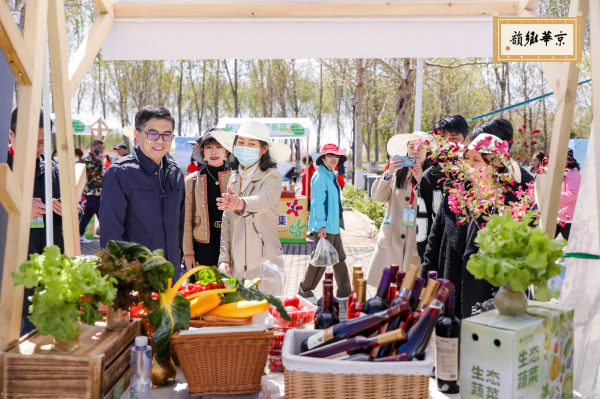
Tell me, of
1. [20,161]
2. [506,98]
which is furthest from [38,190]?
[506,98]

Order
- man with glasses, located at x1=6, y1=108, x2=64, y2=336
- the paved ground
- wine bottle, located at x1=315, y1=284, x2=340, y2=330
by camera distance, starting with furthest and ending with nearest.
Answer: the paved ground < man with glasses, located at x1=6, y1=108, x2=64, y2=336 < wine bottle, located at x1=315, y1=284, x2=340, y2=330

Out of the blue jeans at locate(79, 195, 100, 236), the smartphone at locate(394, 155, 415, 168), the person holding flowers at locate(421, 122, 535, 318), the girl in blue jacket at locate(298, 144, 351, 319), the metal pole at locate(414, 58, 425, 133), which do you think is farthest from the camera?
the blue jeans at locate(79, 195, 100, 236)

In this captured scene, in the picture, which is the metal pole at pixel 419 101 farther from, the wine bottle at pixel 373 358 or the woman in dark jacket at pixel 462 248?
the wine bottle at pixel 373 358

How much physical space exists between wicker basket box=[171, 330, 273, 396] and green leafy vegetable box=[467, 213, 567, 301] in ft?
2.52

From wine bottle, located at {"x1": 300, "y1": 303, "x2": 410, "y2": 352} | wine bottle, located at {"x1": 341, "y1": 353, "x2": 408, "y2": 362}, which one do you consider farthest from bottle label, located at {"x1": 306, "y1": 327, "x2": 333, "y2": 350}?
wine bottle, located at {"x1": 341, "y1": 353, "x2": 408, "y2": 362}

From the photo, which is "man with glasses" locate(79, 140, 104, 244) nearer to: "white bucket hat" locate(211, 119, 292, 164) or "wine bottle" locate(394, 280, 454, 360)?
"white bucket hat" locate(211, 119, 292, 164)

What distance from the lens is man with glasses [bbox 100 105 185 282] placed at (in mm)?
3090

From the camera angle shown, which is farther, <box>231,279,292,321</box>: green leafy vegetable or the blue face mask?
the blue face mask

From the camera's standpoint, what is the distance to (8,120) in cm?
206

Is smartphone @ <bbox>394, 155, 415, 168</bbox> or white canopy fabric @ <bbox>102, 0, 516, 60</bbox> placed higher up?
white canopy fabric @ <bbox>102, 0, 516, 60</bbox>

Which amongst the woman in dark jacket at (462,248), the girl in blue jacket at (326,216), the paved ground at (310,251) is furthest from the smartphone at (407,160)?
the paved ground at (310,251)

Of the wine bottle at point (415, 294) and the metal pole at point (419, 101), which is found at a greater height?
the metal pole at point (419, 101)

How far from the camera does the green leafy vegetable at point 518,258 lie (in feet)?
5.08

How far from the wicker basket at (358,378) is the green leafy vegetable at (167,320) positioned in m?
0.42
